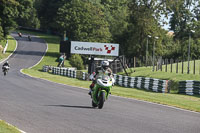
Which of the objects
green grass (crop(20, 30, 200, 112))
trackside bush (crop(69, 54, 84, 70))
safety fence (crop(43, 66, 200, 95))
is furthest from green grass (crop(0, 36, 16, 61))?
safety fence (crop(43, 66, 200, 95))

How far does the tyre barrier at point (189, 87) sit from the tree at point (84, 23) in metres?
51.0

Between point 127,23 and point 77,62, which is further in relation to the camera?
point 127,23

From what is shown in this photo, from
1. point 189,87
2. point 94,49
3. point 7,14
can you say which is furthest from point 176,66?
point 7,14

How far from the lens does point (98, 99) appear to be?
1478 cm

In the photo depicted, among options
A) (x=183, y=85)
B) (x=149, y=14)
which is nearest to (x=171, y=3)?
(x=149, y=14)

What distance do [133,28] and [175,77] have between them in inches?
1408

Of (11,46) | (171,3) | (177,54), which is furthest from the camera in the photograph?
(11,46)

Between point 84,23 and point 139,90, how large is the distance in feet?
167

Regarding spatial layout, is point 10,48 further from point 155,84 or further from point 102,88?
point 102,88

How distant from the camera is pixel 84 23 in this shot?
267 ft

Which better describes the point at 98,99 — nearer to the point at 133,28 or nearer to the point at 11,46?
the point at 133,28

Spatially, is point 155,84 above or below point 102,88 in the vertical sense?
below

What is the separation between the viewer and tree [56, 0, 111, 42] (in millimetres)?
80375

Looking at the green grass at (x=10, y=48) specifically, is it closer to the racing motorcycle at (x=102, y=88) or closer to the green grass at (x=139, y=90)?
the green grass at (x=139, y=90)
